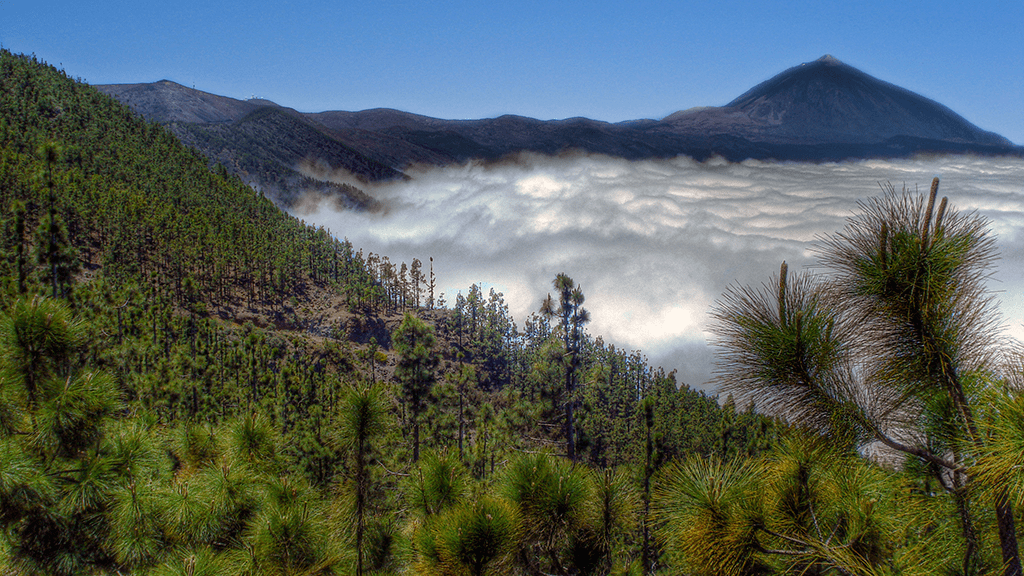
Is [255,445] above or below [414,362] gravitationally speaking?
above

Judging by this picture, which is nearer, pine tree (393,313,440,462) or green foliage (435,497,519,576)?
green foliage (435,497,519,576)

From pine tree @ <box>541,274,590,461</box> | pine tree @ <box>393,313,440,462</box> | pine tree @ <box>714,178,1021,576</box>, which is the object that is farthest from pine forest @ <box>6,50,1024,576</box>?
pine tree @ <box>393,313,440,462</box>

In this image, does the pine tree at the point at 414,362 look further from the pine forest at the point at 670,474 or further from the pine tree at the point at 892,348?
the pine tree at the point at 892,348

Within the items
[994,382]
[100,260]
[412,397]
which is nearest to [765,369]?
[994,382]

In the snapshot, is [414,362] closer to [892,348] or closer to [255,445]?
[255,445]

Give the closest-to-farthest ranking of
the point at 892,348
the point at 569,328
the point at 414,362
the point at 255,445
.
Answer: the point at 892,348 < the point at 255,445 < the point at 569,328 < the point at 414,362

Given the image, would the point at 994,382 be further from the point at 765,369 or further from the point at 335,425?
the point at 335,425

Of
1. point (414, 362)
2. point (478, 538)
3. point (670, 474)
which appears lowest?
point (414, 362)

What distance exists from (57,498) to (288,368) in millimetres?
69327

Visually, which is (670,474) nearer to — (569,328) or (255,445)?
(255,445)

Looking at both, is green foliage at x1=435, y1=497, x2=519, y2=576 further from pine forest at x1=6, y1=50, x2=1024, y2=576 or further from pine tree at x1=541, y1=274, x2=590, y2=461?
pine tree at x1=541, y1=274, x2=590, y2=461

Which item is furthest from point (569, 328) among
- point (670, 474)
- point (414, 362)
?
point (670, 474)

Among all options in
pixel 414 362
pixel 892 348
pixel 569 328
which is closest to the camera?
pixel 892 348

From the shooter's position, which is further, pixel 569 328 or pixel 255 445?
pixel 569 328
